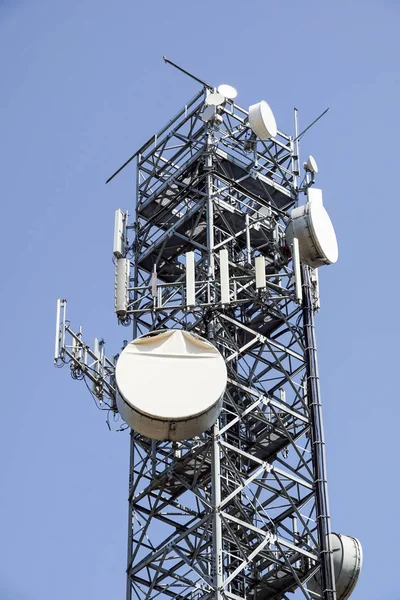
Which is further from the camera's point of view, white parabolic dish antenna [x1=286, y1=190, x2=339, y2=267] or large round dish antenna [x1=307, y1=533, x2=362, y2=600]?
white parabolic dish antenna [x1=286, y1=190, x2=339, y2=267]

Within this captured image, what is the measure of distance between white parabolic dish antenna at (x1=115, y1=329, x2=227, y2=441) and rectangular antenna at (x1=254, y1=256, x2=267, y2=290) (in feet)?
8.72

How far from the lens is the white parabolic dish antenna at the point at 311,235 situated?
52.8 m

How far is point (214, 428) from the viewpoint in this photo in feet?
158

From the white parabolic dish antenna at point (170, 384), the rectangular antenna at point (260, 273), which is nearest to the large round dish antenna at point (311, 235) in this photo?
the rectangular antenna at point (260, 273)

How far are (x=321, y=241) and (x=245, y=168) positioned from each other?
379cm

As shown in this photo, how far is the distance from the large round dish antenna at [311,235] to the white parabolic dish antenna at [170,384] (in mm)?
6483

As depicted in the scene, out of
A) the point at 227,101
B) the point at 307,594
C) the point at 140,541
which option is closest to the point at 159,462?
the point at 140,541

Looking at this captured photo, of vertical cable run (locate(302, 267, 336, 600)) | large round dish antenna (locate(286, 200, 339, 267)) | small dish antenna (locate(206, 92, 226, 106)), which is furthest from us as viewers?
small dish antenna (locate(206, 92, 226, 106))

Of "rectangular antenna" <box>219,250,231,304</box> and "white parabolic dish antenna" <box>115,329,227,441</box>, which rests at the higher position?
"rectangular antenna" <box>219,250,231,304</box>

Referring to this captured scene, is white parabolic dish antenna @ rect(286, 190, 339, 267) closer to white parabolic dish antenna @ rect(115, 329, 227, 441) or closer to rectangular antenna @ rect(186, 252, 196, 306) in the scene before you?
rectangular antenna @ rect(186, 252, 196, 306)

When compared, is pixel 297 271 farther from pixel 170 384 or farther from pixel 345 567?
pixel 345 567

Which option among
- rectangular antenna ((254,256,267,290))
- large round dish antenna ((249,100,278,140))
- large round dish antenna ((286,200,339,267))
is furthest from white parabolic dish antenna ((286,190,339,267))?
rectangular antenna ((254,256,267,290))

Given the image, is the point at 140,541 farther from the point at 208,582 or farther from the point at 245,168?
the point at 245,168

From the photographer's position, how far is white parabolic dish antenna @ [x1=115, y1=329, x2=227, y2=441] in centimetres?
4638
